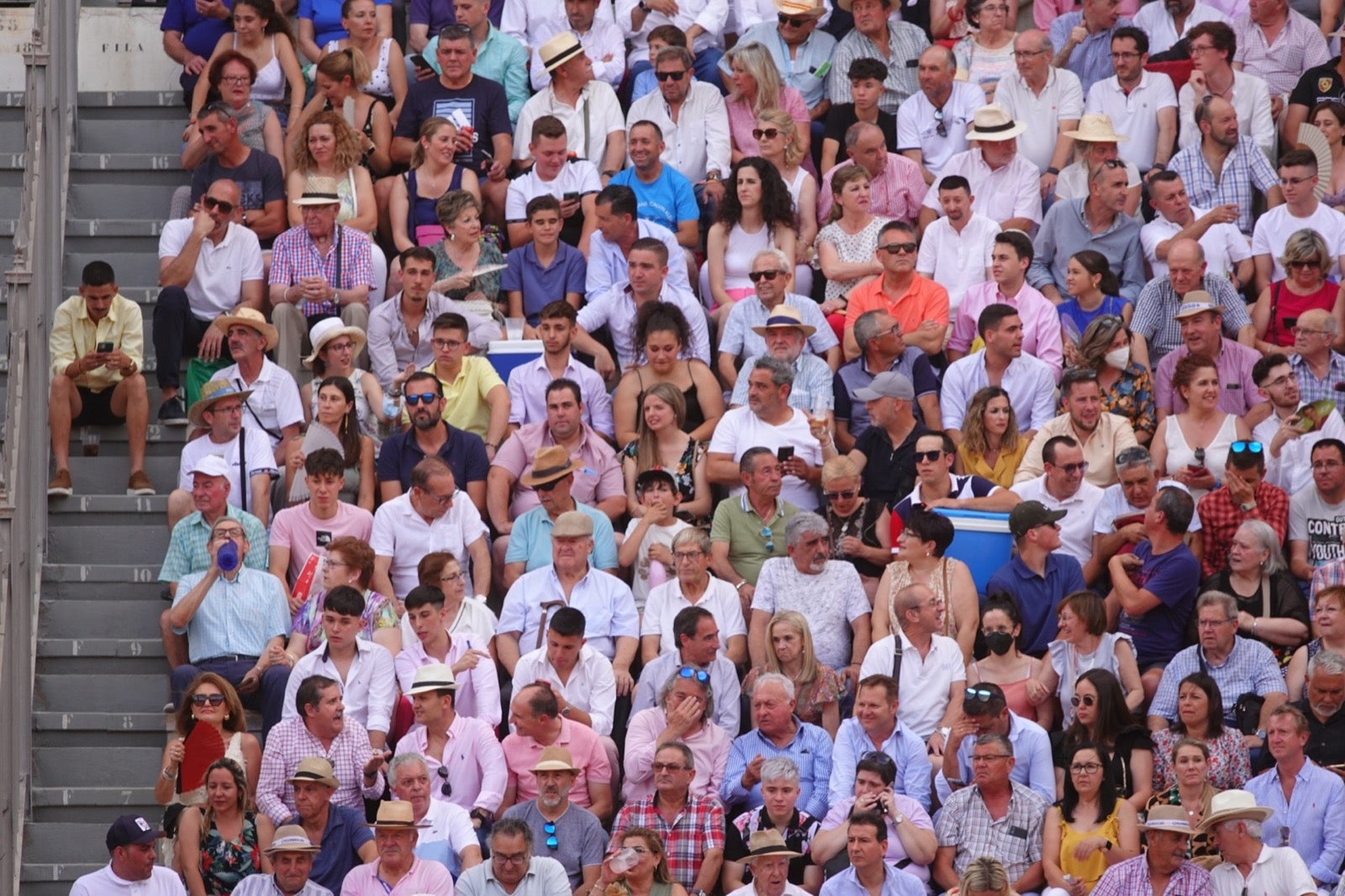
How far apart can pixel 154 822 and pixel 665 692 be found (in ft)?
9.23

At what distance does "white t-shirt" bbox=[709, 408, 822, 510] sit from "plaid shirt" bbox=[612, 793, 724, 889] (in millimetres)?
2314

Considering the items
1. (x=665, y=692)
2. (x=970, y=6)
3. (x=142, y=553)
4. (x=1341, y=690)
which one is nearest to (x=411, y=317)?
(x=142, y=553)

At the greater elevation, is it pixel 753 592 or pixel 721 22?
pixel 721 22

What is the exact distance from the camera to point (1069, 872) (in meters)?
13.2

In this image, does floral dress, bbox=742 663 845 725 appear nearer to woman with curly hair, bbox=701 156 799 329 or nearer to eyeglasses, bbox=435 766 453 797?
eyeglasses, bbox=435 766 453 797

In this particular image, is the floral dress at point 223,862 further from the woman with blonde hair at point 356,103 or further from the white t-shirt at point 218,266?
the woman with blonde hair at point 356,103

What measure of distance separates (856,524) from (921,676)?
1.20 metres

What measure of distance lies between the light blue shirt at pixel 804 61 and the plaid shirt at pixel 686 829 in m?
6.04

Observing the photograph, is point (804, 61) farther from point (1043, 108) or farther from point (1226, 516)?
point (1226, 516)

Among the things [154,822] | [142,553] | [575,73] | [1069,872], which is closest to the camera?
[1069,872]

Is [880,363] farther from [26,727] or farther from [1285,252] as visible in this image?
[26,727]

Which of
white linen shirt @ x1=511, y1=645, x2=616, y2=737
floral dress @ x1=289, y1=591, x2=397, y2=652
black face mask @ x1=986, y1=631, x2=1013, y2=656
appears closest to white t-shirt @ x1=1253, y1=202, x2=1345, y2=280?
black face mask @ x1=986, y1=631, x2=1013, y2=656

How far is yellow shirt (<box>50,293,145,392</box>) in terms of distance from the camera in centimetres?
1556

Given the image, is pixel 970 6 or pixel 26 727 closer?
pixel 26 727
